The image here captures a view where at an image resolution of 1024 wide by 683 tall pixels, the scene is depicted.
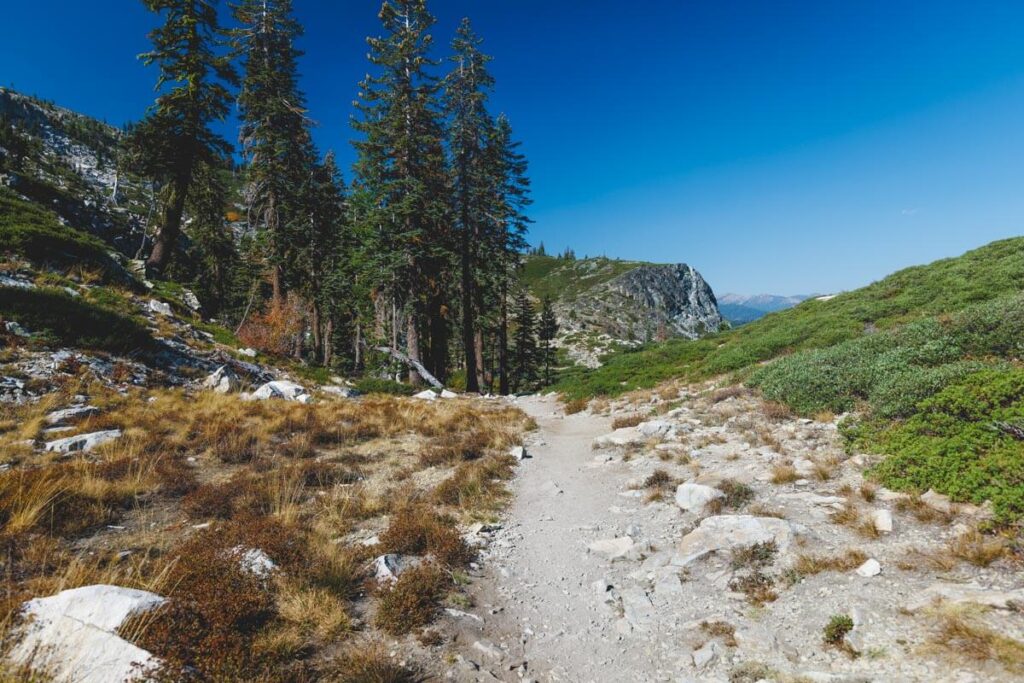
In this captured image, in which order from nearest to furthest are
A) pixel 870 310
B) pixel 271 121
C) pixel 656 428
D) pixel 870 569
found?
pixel 870 569
pixel 656 428
pixel 870 310
pixel 271 121

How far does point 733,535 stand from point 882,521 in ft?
5.36

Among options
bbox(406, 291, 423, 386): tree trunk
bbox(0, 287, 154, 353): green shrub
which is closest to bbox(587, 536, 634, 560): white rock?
bbox(0, 287, 154, 353): green shrub

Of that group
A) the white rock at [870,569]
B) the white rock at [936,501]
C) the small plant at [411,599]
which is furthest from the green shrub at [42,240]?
the white rock at [936,501]

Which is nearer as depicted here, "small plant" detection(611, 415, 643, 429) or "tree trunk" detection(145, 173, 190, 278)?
"small plant" detection(611, 415, 643, 429)

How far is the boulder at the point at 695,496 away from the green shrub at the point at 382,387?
16347 mm

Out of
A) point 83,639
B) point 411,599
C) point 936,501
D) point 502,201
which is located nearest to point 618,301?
point 502,201

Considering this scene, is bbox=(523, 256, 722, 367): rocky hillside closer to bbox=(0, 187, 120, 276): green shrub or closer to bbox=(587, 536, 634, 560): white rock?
bbox=(0, 187, 120, 276): green shrub

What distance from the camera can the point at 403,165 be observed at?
2288 cm

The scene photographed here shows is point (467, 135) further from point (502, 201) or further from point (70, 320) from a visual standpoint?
point (70, 320)

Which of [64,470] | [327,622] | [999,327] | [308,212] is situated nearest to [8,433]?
[64,470]

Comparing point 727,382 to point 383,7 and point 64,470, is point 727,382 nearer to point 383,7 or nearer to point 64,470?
point 64,470

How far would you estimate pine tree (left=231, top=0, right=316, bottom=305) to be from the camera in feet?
84.1

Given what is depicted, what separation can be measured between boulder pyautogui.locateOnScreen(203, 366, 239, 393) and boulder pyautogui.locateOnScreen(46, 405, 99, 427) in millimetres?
3753

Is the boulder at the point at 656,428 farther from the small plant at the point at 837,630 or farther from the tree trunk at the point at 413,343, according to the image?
the tree trunk at the point at 413,343
